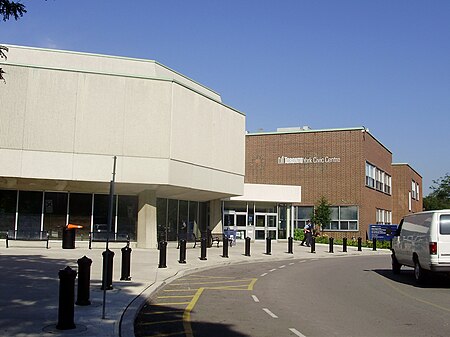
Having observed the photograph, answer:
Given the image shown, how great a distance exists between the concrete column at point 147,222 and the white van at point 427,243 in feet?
51.8

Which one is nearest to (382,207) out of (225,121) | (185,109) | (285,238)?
(285,238)

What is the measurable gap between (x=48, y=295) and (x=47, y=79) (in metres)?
18.5

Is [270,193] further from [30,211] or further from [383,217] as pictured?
[383,217]

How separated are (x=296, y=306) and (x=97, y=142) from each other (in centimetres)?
1914

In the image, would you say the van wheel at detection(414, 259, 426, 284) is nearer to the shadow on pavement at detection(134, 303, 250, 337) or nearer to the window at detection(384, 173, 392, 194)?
the shadow on pavement at detection(134, 303, 250, 337)

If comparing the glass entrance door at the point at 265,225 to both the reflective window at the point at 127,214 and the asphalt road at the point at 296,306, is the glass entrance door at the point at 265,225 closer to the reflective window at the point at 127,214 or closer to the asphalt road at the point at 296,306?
the reflective window at the point at 127,214

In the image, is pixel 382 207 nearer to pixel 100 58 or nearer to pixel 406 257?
pixel 100 58

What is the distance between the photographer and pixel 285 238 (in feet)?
150

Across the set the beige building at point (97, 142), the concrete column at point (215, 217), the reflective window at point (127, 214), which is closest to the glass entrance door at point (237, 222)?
the concrete column at point (215, 217)

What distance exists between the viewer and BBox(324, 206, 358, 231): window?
51.6 meters

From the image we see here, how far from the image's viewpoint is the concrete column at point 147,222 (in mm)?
31141

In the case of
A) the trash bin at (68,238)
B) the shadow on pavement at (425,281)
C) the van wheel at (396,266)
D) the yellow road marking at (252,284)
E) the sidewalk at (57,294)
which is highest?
the trash bin at (68,238)

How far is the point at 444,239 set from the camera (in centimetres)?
1554

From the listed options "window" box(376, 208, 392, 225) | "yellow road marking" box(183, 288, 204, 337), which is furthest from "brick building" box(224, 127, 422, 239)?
"yellow road marking" box(183, 288, 204, 337)
